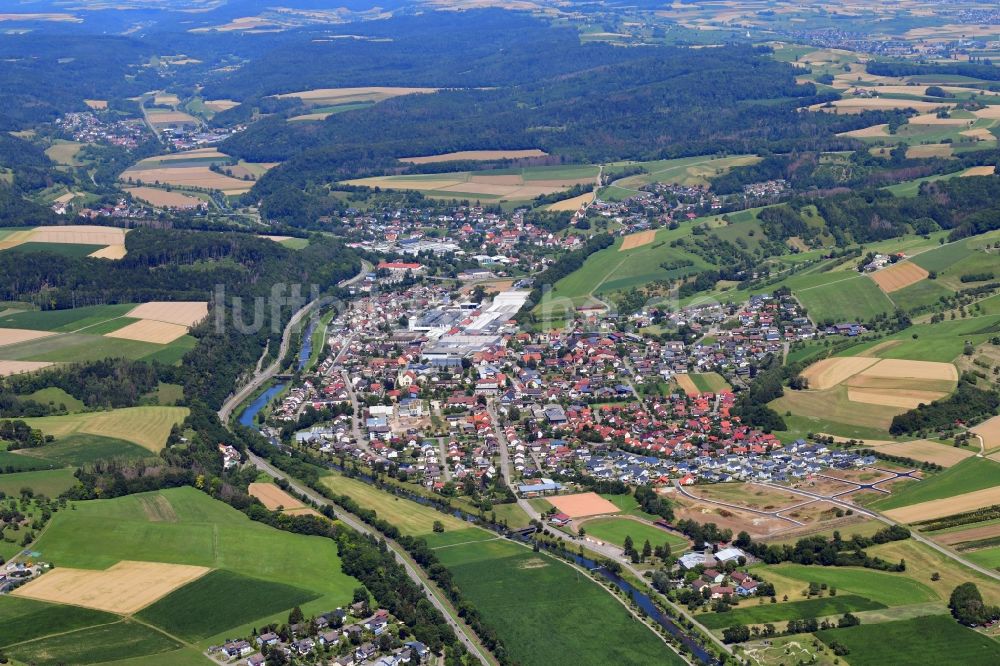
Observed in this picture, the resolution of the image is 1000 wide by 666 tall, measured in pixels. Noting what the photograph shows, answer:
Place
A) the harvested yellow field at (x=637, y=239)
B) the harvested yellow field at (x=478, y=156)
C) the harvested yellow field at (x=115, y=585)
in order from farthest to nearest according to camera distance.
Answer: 1. the harvested yellow field at (x=478, y=156)
2. the harvested yellow field at (x=637, y=239)
3. the harvested yellow field at (x=115, y=585)

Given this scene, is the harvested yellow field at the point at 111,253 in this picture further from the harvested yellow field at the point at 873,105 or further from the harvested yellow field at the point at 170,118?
the harvested yellow field at the point at 873,105

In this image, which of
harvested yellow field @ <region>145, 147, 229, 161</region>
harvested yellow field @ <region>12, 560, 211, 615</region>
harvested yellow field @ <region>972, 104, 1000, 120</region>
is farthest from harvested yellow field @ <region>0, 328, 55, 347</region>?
harvested yellow field @ <region>972, 104, 1000, 120</region>

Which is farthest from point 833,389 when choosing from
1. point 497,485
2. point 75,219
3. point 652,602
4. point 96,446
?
point 75,219

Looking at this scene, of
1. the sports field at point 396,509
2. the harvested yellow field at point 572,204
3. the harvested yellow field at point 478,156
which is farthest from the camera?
the harvested yellow field at point 478,156

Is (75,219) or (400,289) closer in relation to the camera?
(400,289)

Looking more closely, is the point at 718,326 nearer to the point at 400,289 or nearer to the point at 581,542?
the point at 400,289

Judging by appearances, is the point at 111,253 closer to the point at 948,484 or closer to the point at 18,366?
the point at 18,366

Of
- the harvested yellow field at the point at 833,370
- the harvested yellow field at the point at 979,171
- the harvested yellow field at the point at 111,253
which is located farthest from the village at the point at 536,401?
the harvested yellow field at the point at 979,171
